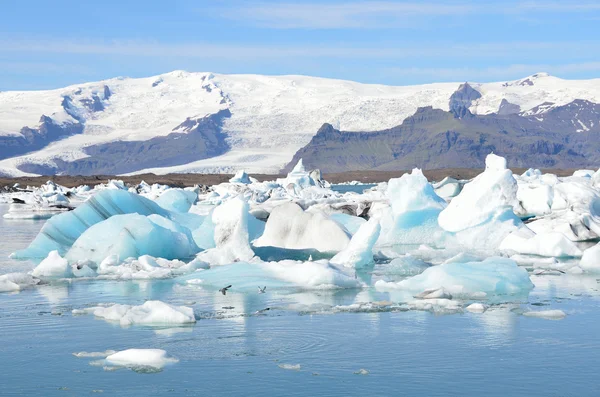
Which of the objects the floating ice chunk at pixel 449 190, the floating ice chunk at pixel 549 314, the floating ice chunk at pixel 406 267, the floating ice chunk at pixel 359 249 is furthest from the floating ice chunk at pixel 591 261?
the floating ice chunk at pixel 449 190

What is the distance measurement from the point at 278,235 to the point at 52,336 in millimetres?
8816

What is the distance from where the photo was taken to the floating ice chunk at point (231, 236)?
Answer: 14.9 metres

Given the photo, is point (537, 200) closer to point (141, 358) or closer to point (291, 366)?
point (291, 366)

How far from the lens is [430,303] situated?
33.7 ft

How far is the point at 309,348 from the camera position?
8.03 meters

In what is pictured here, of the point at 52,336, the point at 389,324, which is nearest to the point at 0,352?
the point at 52,336

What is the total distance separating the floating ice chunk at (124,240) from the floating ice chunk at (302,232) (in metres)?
2.27

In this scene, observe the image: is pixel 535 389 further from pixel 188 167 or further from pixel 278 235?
pixel 188 167

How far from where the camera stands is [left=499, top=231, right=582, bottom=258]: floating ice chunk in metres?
16.2

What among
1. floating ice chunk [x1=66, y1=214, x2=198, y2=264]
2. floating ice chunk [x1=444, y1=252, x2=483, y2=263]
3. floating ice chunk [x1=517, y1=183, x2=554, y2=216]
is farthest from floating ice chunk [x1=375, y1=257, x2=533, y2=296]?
floating ice chunk [x1=517, y1=183, x2=554, y2=216]

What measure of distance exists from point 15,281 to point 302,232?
6.39 metres

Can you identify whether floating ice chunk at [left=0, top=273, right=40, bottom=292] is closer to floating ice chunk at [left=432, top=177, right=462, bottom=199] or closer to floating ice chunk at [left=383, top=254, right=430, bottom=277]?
floating ice chunk at [left=383, top=254, right=430, bottom=277]

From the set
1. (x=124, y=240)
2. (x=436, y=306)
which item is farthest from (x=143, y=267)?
(x=436, y=306)

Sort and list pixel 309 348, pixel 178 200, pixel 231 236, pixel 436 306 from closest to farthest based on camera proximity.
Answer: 1. pixel 309 348
2. pixel 436 306
3. pixel 231 236
4. pixel 178 200
